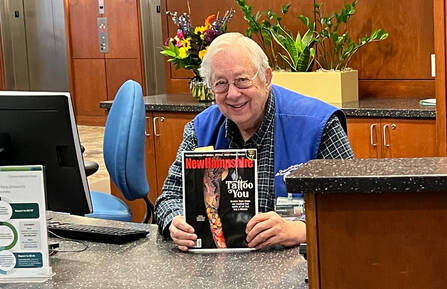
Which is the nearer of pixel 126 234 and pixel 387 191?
pixel 387 191

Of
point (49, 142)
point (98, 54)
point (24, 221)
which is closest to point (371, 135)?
point (49, 142)

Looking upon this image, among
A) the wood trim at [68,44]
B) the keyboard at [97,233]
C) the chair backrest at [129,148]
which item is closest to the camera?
the keyboard at [97,233]

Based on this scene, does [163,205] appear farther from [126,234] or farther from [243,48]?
[243,48]

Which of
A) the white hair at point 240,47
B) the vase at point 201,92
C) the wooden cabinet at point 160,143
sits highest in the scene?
the white hair at point 240,47

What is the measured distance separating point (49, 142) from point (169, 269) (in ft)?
1.77

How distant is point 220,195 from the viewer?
224 centimetres

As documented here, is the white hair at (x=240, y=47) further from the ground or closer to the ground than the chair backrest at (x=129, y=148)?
further from the ground

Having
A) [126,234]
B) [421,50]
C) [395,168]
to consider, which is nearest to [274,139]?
[126,234]

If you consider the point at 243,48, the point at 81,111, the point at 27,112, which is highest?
the point at 243,48

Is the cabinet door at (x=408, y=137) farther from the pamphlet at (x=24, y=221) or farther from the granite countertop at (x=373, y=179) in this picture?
the granite countertop at (x=373, y=179)

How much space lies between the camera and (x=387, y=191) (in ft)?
4.70

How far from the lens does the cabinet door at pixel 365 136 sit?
4129 mm

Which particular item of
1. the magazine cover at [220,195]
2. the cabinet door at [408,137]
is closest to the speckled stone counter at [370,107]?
the cabinet door at [408,137]

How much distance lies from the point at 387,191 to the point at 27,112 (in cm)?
128
